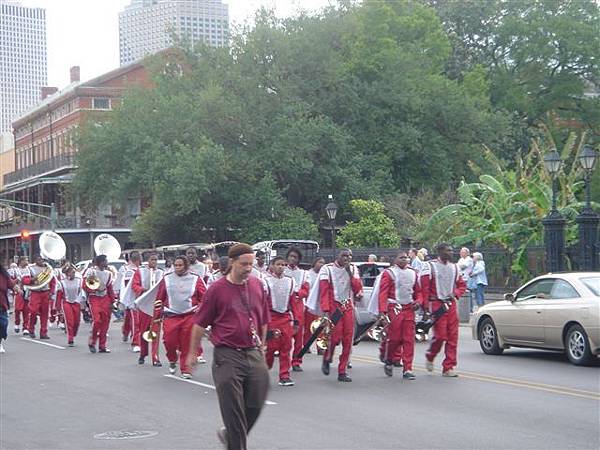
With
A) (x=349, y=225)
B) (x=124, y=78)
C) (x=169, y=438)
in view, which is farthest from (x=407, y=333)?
(x=124, y=78)

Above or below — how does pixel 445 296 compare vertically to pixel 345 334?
above

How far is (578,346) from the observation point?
1558 cm

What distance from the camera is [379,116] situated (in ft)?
163

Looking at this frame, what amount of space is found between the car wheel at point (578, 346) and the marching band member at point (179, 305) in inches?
215

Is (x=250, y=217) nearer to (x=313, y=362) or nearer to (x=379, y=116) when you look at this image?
(x=379, y=116)

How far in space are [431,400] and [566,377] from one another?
9.14 feet

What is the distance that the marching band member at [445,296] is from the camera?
14.6 m

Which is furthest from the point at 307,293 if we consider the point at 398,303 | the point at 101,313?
the point at 101,313

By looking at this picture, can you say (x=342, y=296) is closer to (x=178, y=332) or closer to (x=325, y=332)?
(x=325, y=332)

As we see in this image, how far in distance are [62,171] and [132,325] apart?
57562 mm

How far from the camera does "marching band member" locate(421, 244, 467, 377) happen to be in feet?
47.8

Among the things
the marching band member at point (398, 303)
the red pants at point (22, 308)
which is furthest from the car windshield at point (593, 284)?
the red pants at point (22, 308)

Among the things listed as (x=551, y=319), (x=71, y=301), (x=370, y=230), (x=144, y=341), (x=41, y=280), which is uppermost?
(x=370, y=230)

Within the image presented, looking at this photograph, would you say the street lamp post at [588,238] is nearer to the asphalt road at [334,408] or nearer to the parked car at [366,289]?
the parked car at [366,289]
